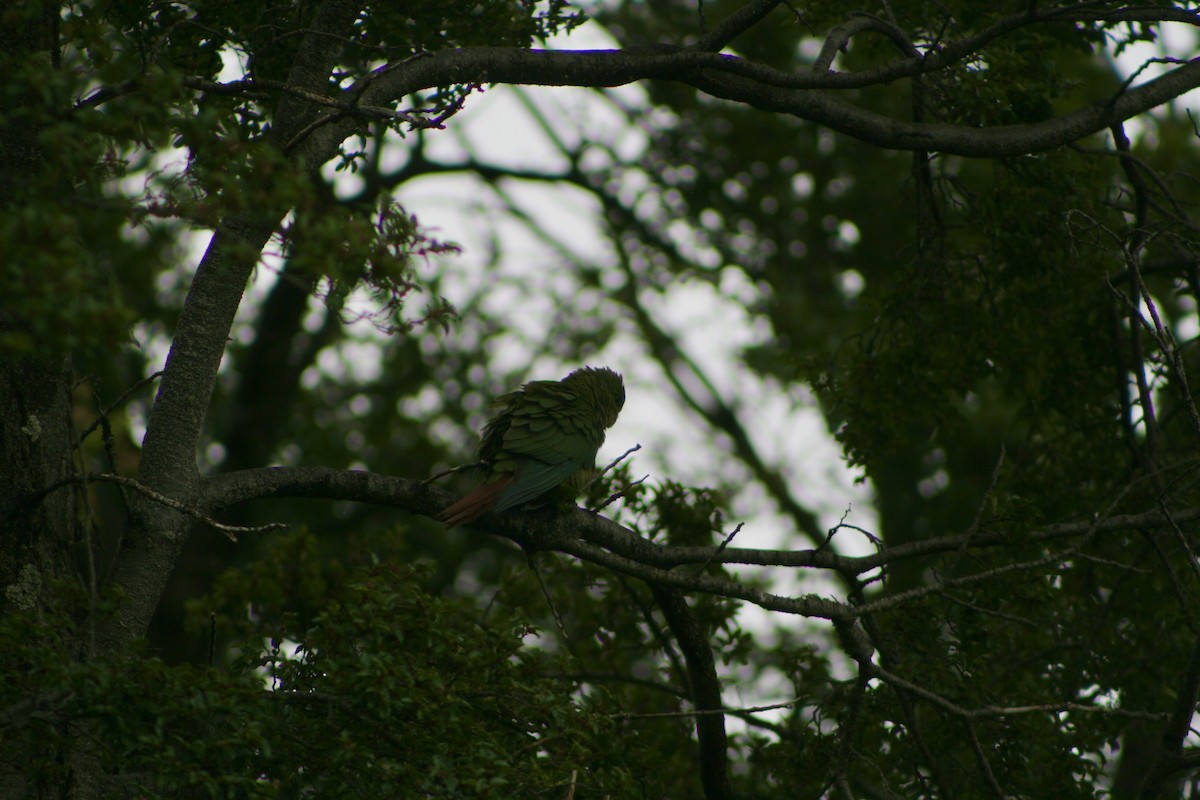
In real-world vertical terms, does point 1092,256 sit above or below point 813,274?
below

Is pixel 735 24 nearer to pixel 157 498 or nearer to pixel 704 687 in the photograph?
pixel 157 498

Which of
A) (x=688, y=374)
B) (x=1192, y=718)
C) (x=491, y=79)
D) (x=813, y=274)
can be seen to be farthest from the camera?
(x=688, y=374)

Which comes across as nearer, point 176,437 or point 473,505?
point 176,437

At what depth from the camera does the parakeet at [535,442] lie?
4.30m

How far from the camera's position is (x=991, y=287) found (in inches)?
242

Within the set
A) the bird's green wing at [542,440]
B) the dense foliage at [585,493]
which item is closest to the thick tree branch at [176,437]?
the dense foliage at [585,493]

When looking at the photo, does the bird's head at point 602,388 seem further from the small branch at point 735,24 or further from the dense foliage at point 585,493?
the small branch at point 735,24

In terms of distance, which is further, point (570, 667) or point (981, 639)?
point (981, 639)

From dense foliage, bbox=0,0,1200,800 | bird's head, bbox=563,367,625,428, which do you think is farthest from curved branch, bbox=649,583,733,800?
bird's head, bbox=563,367,625,428

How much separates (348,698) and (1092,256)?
4384 millimetres

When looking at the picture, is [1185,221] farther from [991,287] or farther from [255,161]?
[255,161]

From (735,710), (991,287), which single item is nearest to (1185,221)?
(991,287)

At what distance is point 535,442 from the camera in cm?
464

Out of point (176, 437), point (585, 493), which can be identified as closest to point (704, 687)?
point (585, 493)
